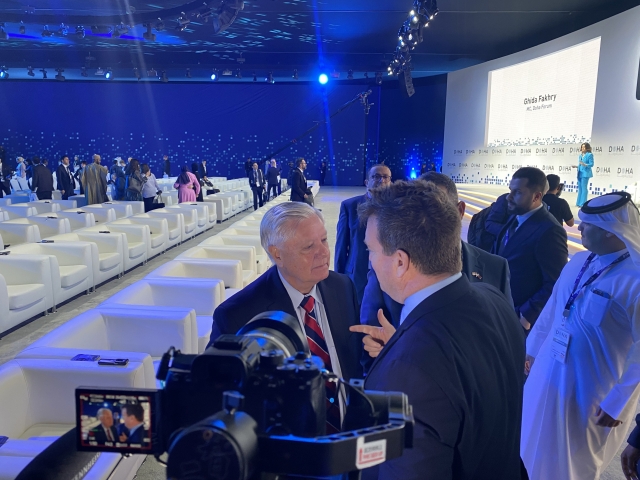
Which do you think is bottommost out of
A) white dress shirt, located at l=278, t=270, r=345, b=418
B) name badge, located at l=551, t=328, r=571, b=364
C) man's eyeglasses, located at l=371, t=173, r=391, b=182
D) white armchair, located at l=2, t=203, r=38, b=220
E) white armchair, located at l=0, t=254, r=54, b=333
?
white armchair, located at l=0, t=254, r=54, b=333

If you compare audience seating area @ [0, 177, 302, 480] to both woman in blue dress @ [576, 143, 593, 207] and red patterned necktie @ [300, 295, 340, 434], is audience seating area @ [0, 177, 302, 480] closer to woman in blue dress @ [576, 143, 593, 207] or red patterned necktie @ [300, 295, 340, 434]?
red patterned necktie @ [300, 295, 340, 434]

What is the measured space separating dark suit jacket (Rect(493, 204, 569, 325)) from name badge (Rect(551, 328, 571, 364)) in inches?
22.3

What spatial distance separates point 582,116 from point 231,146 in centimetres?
1346

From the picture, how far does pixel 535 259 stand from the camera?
257 cm

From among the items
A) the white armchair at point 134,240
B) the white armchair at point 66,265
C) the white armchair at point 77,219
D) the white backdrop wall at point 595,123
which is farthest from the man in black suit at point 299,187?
the white backdrop wall at point 595,123

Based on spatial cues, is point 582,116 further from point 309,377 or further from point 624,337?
point 309,377

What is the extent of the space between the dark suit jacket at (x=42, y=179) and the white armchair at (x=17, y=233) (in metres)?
4.96

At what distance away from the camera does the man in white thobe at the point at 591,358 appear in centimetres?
174

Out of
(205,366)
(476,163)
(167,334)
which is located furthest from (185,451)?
(476,163)

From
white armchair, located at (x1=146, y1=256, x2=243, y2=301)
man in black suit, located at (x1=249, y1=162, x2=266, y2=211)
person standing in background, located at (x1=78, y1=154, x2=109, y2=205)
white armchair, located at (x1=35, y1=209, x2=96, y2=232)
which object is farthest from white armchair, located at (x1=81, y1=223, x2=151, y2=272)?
man in black suit, located at (x1=249, y1=162, x2=266, y2=211)

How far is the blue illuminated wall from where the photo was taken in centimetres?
1945

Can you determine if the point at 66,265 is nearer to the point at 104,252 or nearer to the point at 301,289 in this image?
the point at 104,252

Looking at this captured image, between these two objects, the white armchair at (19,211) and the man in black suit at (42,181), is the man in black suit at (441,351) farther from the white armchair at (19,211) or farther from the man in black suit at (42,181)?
the man in black suit at (42,181)

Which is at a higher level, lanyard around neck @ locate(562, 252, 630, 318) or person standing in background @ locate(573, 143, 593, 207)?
person standing in background @ locate(573, 143, 593, 207)
